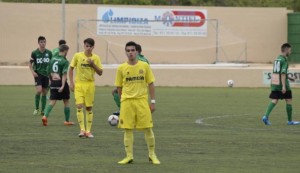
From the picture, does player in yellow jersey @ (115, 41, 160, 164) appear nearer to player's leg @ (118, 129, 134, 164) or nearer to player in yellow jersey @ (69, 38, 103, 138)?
player's leg @ (118, 129, 134, 164)

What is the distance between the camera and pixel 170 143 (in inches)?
655

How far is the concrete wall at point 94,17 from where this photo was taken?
2036 inches

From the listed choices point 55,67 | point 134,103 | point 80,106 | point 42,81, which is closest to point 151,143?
point 134,103

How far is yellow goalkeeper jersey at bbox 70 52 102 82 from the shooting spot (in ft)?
58.0

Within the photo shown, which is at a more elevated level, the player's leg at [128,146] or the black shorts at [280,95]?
A: the black shorts at [280,95]

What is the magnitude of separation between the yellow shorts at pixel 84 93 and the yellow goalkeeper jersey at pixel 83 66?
104 mm

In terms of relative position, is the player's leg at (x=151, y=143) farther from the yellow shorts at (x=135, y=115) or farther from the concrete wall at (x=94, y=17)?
the concrete wall at (x=94, y=17)

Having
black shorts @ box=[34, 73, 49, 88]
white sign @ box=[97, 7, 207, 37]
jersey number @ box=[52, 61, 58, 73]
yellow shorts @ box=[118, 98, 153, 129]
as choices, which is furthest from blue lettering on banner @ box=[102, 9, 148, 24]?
yellow shorts @ box=[118, 98, 153, 129]

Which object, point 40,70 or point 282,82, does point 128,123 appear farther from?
point 40,70

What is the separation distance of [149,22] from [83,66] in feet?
117

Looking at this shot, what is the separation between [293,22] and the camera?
5553 cm

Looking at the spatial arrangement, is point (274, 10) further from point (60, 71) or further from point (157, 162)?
point (157, 162)

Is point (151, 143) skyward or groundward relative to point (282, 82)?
groundward

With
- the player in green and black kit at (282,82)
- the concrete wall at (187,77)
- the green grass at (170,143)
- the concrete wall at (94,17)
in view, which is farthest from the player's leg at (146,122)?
the concrete wall at (94,17)
